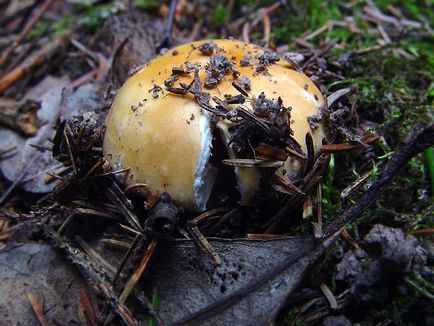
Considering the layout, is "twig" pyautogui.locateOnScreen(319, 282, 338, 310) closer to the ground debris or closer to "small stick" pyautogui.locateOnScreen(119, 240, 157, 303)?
"small stick" pyautogui.locateOnScreen(119, 240, 157, 303)

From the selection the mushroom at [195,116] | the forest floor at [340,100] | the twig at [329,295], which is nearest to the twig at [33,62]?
the forest floor at [340,100]

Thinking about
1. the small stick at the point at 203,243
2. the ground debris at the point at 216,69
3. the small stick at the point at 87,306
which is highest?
the ground debris at the point at 216,69

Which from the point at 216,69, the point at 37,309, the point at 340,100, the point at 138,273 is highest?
the point at 216,69

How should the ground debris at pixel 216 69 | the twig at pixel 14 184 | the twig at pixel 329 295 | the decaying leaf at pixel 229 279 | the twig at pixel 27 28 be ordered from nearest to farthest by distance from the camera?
the decaying leaf at pixel 229 279 < the twig at pixel 329 295 < the ground debris at pixel 216 69 < the twig at pixel 14 184 < the twig at pixel 27 28

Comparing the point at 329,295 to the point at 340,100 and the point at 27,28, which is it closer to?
the point at 340,100

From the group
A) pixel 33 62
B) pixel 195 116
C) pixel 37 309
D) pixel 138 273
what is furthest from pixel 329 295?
pixel 33 62

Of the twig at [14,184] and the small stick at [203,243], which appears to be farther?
the twig at [14,184]

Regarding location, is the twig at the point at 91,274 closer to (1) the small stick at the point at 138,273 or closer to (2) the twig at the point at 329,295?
(1) the small stick at the point at 138,273

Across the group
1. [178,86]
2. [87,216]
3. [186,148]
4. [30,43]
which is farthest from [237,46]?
[30,43]
